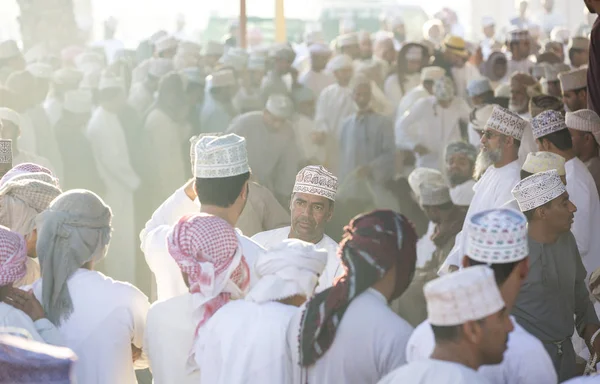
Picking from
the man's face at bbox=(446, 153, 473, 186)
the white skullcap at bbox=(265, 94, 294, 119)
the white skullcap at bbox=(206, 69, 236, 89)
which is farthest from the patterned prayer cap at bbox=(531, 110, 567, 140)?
the white skullcap at bbox=(206, 69, 236, 89)

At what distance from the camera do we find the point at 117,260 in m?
9.14

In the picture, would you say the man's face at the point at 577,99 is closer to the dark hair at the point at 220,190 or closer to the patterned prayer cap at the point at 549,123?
the patterned prayer cap at the point at 549,123

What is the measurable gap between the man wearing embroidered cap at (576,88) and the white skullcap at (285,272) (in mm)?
5129

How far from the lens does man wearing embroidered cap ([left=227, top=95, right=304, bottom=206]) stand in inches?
360

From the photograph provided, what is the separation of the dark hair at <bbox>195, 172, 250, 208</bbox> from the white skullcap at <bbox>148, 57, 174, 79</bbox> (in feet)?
26.4

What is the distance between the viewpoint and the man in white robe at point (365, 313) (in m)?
3.46

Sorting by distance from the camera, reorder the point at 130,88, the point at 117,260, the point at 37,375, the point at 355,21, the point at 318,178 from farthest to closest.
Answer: the point at 355,21, the point at 130,88, the point at 117,260, the point at 318,178, the point at 37,375

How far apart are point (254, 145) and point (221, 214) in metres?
4.90

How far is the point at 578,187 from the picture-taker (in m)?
6.08

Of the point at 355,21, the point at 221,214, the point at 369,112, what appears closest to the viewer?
the point at 221,214

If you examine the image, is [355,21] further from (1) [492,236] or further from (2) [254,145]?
(1) [492,236]

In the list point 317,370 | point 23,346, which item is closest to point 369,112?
point 317,370

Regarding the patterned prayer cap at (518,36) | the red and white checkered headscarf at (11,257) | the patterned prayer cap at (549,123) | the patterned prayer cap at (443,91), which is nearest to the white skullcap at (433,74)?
the patterned prayer cap at (443,91)

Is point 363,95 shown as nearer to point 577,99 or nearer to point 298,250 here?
point 577,99
